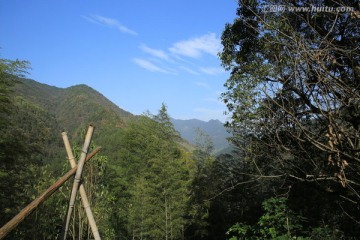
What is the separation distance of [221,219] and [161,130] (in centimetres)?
885

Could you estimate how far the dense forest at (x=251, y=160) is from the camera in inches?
130

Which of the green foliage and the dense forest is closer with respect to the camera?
the dense forest

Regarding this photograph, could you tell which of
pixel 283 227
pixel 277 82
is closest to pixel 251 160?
pixel 283 227

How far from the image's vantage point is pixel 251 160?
21.1 feet

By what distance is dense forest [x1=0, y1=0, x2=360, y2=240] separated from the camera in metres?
3.30

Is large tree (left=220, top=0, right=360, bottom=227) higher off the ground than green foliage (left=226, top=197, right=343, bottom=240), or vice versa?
large tree (left=220, top=0, right=360, bottom=227)

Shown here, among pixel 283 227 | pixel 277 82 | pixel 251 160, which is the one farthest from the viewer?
pixel 251 160

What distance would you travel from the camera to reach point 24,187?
49.9 ft

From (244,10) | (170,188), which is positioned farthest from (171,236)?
(244,10)

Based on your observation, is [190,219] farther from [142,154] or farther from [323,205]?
[323,205]

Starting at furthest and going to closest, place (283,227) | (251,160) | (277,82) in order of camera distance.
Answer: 1. (251,160)
2. (283,227)
3. (277,82)

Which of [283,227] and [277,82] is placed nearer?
[277,82]

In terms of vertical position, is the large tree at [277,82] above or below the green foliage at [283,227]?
above

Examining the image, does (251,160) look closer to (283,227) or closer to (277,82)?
(283,227)
